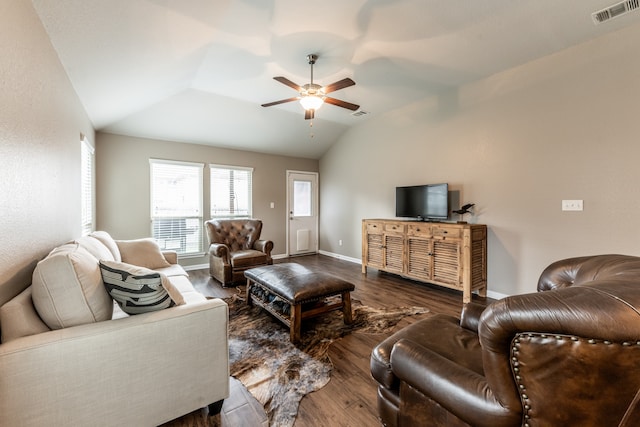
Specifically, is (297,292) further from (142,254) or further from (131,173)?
(131,173)

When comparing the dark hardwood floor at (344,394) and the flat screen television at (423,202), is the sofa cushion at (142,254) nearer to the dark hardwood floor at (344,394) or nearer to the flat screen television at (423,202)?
the dark hardwood floor at (344,394)

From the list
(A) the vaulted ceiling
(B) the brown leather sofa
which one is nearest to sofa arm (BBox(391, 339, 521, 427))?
(B) the brown leather sofa

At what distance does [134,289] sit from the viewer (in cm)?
145

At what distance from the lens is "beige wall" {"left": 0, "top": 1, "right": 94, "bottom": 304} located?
1.27m

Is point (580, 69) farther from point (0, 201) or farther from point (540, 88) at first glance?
point (0, 201)

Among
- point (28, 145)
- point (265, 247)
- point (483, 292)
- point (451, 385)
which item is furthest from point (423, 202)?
point (28, 145)

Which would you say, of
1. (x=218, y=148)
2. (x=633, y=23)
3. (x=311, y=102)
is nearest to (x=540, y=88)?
(x=633, y=23)

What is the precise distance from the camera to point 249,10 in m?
2.33

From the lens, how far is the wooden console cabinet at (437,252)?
346cm

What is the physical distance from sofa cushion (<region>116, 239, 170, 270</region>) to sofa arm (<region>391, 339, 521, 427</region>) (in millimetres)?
2996

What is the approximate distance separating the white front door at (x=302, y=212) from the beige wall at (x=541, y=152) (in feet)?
8.74

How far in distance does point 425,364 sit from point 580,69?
3715mm

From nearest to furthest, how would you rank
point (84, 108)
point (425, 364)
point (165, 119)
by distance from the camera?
point (425, 364) → point (84, 108) → point (165, 119)

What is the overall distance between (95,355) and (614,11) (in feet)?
14.9
